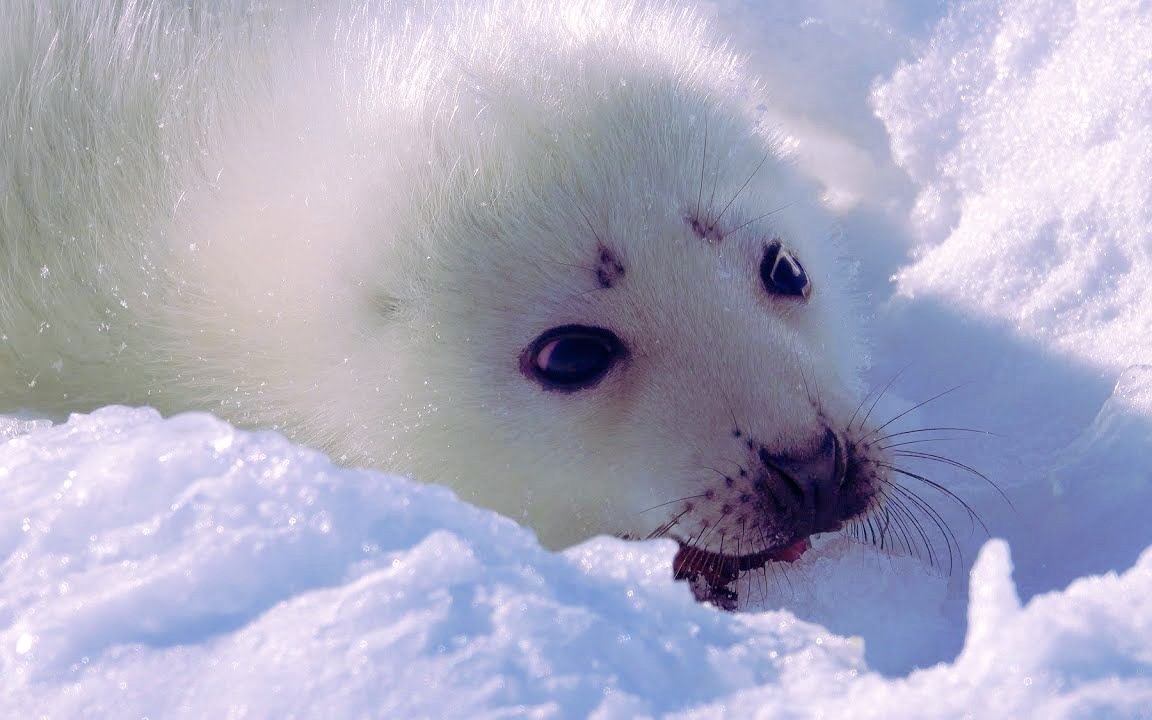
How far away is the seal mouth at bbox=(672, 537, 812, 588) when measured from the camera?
95.6 inches

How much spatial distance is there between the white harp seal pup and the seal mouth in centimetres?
1

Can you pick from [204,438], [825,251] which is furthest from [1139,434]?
[204,438]

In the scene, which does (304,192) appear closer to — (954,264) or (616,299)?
(616,299)

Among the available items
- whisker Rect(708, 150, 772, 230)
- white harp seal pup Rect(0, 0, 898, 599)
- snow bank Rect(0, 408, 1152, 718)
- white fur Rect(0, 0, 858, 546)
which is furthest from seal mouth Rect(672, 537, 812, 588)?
snow bank Rect(0, 408, 1152, 718)

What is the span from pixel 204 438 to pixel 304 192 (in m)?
0.73

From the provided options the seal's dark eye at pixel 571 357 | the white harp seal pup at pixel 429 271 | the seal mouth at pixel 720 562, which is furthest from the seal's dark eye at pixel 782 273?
the seal mouth at pixel 720 562

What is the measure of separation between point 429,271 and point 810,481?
0.78m

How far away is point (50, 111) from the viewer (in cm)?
248

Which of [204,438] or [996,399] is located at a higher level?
[996,399]

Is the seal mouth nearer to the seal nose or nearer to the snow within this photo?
the snow

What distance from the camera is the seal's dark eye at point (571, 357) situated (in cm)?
235

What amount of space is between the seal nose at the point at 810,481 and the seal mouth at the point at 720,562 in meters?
0.16

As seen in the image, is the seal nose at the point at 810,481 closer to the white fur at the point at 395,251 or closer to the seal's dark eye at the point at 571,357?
the white fur at the point at 395,251

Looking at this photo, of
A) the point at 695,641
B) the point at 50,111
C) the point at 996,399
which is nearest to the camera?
the point at 695,641
